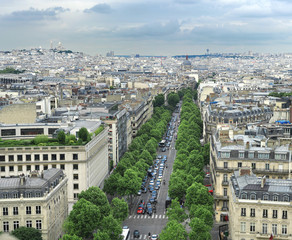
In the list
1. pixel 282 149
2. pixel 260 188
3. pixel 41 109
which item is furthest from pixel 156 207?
pixel 41 109

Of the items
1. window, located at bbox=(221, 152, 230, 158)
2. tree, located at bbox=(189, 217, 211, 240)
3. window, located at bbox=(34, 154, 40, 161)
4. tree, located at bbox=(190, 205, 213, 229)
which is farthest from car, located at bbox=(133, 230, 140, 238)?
window, located at bbox=(34, 154, 40, 161)

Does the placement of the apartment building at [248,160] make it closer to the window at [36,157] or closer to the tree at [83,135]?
the tree at [83,135]

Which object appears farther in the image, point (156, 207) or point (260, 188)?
point (156, 207)

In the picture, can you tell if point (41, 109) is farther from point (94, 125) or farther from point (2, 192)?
point (2, 192)

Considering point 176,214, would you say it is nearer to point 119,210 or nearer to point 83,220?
point 119,210

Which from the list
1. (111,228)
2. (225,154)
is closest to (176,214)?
(111,228)

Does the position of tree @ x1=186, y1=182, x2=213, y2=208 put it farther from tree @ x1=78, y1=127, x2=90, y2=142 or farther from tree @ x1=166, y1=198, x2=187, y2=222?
tree @ x1=78, y1=127, x2=90, y2=142
